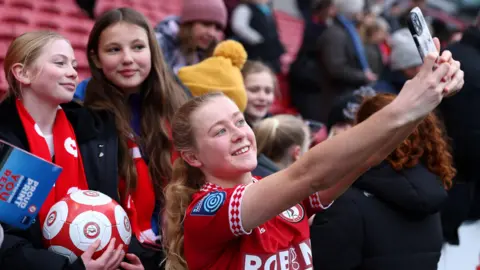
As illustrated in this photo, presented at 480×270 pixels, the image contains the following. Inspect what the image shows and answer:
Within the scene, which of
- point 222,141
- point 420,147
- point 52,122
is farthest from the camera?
point 420,147

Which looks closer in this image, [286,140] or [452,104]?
[286,140]

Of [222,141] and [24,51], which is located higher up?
[24,51]

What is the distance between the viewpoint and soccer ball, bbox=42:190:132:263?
2947 mm

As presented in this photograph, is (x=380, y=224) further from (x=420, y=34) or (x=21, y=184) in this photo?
(x=21, y=184)

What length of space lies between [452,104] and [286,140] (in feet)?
4.96

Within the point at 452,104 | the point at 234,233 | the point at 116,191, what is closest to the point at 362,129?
the point at 234,233

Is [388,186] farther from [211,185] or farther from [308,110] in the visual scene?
[308,110]

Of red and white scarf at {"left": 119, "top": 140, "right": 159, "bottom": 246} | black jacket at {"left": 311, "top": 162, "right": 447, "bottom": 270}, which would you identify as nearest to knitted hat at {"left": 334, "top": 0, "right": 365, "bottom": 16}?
black jacket at {"left": 311, "top": 162, "right": 447, "bottom": 270}

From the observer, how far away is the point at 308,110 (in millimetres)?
8141

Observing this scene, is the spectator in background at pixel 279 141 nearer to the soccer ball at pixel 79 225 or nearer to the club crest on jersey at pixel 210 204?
the soccer ball at pixel 79 225

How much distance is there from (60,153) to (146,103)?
753mm

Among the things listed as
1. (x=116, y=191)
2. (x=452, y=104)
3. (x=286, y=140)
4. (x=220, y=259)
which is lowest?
(x=220, y=259)

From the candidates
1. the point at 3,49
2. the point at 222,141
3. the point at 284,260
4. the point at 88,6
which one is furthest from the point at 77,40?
the point at 284,260

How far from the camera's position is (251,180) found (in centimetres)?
288
